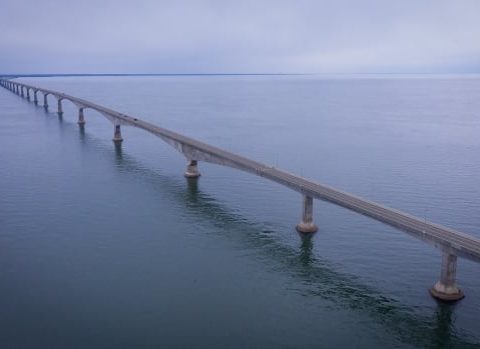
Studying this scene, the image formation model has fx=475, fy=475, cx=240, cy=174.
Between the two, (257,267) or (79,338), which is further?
(257,267)

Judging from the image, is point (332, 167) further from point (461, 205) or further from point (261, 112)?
point (261, 112)

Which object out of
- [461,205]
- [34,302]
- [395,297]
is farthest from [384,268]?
[34,302]

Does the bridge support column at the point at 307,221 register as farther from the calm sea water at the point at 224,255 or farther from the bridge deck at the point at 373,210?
the bridge deck at the point at 373,210

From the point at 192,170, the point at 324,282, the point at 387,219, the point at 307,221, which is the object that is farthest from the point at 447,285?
the point at 192,170

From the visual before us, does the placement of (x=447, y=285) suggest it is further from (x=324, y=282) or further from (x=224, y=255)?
(x=224, y=255)

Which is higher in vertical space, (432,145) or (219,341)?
(432,145)

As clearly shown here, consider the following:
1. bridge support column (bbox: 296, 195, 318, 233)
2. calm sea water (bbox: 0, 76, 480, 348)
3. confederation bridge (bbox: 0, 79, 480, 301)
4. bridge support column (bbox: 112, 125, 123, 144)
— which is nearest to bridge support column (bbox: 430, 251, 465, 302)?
confederation bridge (bbox: 0, 79, 480, 301)

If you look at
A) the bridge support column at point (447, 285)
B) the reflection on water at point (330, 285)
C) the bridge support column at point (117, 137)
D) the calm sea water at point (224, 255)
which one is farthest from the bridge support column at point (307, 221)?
the bridge support column at point (117, 137)
